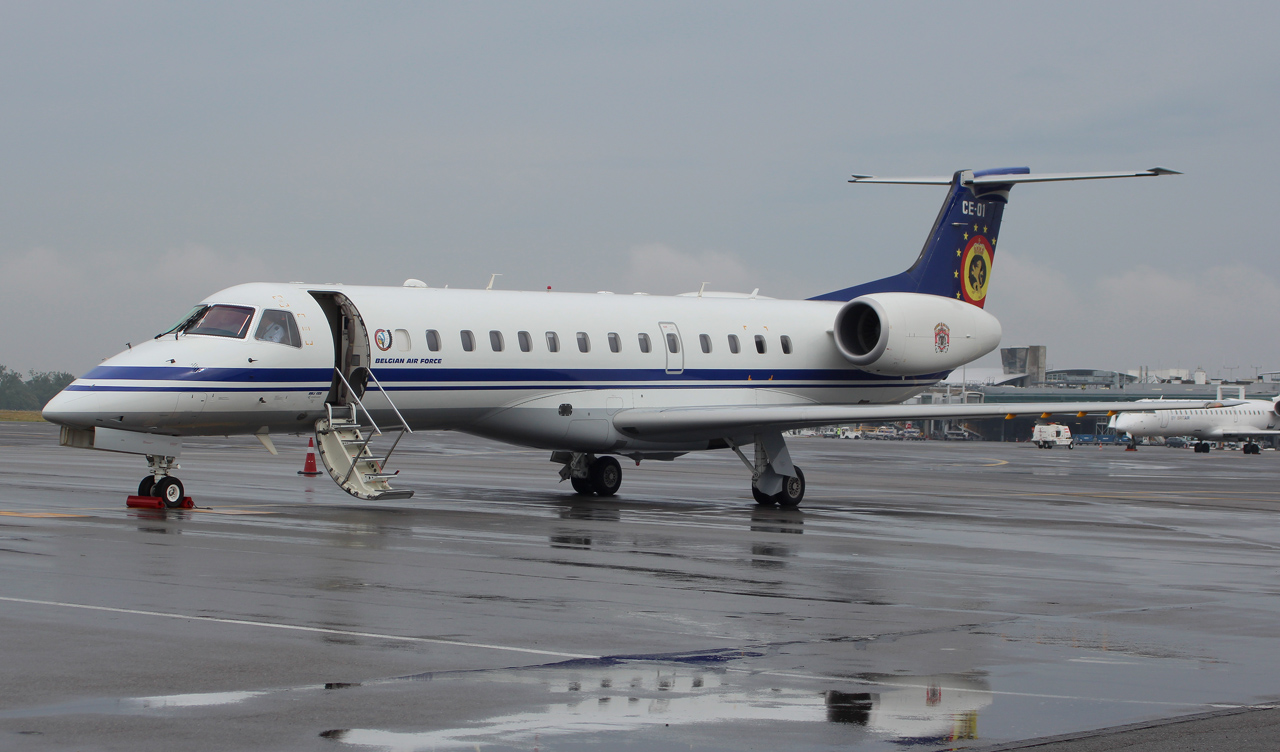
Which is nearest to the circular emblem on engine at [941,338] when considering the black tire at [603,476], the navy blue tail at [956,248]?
the navy blue tail at [956,248]

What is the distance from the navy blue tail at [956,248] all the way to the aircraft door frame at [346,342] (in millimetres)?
11430

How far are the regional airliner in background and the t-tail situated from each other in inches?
1.5

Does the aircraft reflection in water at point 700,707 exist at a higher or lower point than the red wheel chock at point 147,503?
lower

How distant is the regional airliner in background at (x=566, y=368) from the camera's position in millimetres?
19172

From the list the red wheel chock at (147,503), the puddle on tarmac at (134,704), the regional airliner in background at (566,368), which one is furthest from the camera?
the regional airliner in background at (566,368)

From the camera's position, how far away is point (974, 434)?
140250 mm

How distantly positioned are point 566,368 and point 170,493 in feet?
23.1

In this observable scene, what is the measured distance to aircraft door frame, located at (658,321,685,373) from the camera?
970 inches

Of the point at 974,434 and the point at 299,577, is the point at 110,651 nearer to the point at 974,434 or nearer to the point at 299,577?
the point at 299,577

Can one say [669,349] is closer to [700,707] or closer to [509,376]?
[509,376]

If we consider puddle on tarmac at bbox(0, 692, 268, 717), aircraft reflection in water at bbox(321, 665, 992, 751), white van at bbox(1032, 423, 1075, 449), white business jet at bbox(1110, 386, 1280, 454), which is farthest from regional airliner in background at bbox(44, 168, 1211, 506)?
white van at bbox(1032, 423, 1075, 449)

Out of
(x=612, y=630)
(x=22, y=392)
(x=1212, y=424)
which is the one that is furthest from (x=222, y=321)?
(x=22, y=392)

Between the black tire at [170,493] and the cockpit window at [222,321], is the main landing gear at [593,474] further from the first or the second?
the black tire at [170,493]

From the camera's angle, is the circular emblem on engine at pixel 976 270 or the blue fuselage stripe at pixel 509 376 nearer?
the blue fuselage stripe at pixel 509 376
